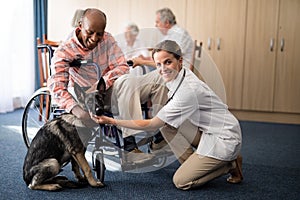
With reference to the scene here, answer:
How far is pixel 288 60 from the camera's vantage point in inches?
166

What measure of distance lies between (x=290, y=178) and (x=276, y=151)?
0.72 metres

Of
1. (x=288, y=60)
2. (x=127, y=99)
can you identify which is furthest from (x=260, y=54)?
(x=127, y=99)

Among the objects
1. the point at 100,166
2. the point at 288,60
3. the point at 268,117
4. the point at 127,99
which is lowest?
the point at 268,117

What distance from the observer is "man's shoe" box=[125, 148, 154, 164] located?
2.09m

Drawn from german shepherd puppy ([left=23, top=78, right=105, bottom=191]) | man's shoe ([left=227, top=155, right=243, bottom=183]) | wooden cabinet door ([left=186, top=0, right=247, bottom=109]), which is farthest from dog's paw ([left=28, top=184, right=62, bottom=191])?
wooden cabinet door ([left=186, top=0, right=247, bottom=109])

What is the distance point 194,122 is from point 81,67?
742mm

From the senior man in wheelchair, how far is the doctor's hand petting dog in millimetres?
166

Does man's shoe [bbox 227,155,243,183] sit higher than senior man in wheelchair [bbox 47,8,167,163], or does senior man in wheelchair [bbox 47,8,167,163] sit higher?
senior man in wheelchair [bbox 47,8,167,163]

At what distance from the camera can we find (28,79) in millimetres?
4797

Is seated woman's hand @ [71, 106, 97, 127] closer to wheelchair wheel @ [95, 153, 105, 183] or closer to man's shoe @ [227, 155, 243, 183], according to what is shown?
wheelchair wheel @ [95, 153, 105, 183]

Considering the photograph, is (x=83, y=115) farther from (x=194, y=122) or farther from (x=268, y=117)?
(x=268, y=117)

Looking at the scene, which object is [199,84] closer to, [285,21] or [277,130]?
[277,130]

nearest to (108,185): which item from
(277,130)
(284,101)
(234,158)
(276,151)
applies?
(234,158)

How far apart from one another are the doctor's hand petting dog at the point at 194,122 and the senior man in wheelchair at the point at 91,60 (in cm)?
17
